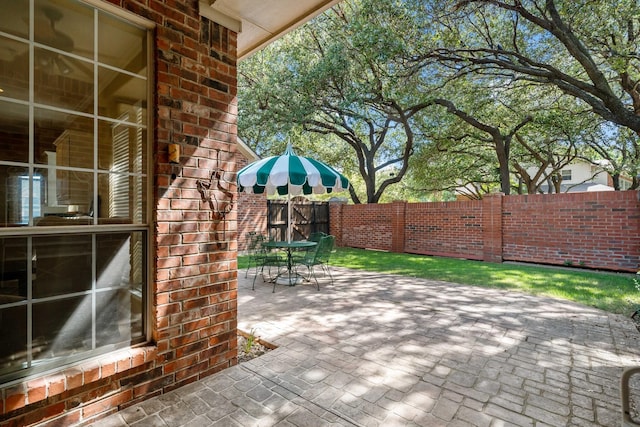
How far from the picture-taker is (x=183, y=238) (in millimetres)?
2408

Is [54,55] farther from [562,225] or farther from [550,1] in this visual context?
[562,225]

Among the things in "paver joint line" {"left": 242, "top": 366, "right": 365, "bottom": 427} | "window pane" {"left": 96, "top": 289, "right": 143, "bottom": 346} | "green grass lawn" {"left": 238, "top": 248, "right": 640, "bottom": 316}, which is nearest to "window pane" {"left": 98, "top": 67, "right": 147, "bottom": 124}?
"window pane" {"left": 96, "top": 289, "right": 143, "bottom": 346}

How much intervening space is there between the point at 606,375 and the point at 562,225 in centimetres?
677

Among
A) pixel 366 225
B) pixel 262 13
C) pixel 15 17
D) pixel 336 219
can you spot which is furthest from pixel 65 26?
pixel 336 219

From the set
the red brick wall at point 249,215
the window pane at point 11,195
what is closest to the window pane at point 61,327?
the window pane at point 11,195

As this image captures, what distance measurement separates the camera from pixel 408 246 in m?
11.5

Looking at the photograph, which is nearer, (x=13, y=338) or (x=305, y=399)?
(x=13, y=338)

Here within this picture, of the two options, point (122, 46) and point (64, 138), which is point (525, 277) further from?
point (64, 138)

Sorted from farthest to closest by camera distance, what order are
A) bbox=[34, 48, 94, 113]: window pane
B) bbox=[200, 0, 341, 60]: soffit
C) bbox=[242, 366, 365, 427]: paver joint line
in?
bbox=[200, 0, 341, 60]: soffit → bbox=[242, 366, 365, 427]: paver joint line → bbox=[34, 48, 94, 113]: window pane

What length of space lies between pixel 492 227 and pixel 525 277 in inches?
103

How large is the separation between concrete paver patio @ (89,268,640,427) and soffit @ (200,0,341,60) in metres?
2.95

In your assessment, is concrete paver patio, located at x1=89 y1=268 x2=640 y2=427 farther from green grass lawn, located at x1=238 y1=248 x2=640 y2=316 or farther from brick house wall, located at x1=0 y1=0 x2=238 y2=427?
green grass lawn, located at x1=238 y1=248 x2=640 y2=316

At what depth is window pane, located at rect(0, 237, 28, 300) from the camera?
5.81 feet

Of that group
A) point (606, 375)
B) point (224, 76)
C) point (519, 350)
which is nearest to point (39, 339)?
point (224, 76)
